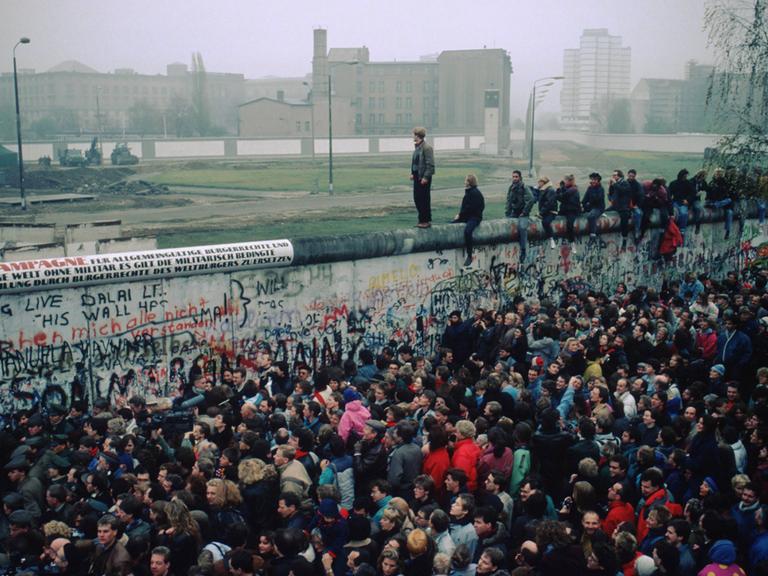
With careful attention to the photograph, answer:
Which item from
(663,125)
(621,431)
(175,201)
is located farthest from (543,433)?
(663,125)

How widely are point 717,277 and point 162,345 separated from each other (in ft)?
50.0

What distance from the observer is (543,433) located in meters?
8.83

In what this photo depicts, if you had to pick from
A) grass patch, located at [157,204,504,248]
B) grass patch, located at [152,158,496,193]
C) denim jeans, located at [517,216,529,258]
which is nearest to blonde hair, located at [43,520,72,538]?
denim jeans, located at [517,216,529,258]

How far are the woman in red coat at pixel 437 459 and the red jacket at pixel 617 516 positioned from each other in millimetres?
1656

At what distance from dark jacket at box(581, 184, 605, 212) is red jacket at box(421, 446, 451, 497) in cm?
1039

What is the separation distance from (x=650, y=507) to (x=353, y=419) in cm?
328

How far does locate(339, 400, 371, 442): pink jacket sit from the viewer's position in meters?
9.19

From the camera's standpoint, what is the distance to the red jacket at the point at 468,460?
27.4 feet

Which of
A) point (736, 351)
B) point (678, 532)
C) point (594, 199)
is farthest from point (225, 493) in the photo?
point (594, 199)

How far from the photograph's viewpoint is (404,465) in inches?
333

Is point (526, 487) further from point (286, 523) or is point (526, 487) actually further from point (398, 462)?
point (286, 523)

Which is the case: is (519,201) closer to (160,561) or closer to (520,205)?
(520,205)

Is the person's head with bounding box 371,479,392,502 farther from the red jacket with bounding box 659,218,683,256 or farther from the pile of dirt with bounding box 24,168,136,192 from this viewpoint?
the pile of dirt with bounding box 24,168,136,192

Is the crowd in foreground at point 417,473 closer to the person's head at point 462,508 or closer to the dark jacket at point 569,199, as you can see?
the person's head at point 462,508
